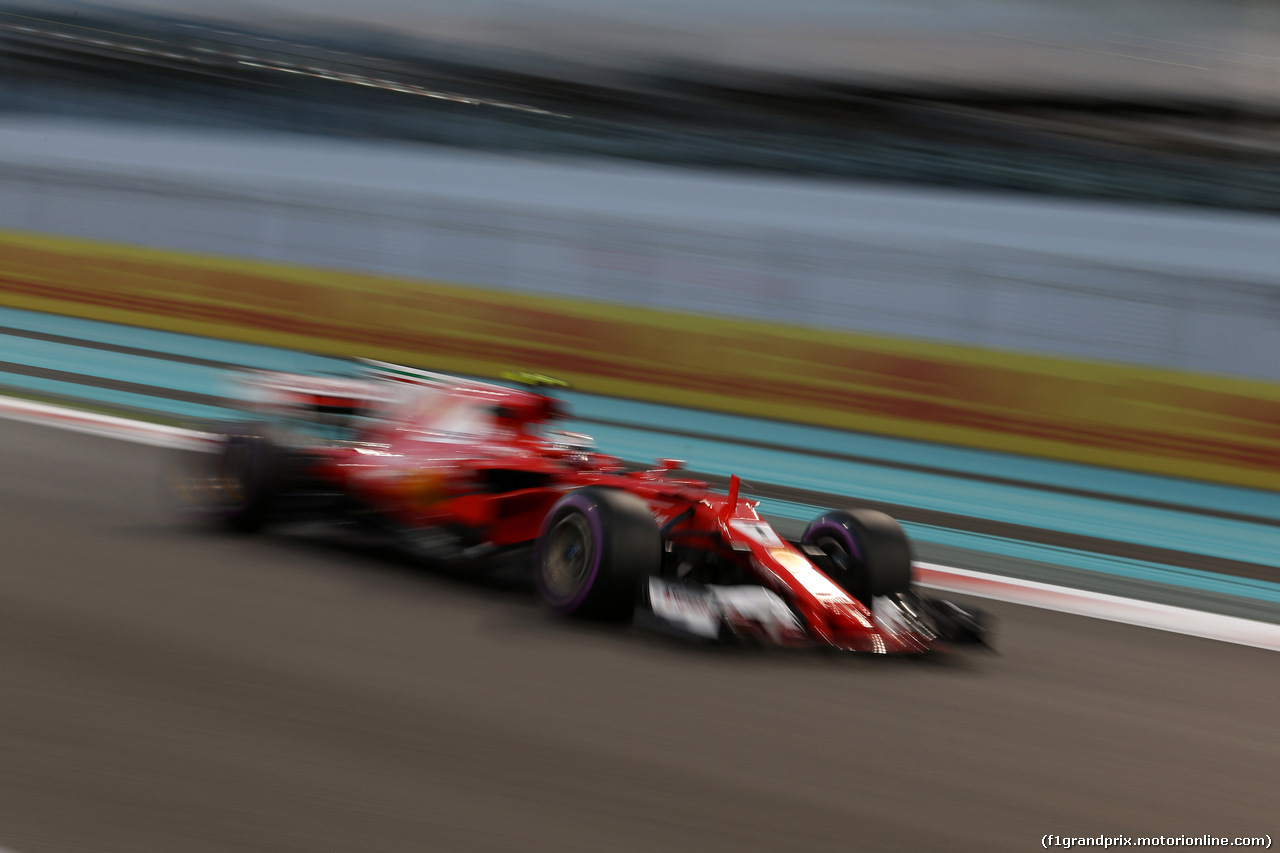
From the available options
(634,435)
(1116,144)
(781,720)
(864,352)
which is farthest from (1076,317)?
(781,720)

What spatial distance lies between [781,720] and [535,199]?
13426mm

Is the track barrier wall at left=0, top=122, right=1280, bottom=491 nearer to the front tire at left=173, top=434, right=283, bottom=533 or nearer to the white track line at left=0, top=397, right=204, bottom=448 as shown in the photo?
the white track line at left=0, top=397, right=204, bottom=448

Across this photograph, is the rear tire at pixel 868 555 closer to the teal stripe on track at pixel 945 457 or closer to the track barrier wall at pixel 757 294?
the teal stripe on track at pixel 945 457

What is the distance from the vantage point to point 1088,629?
5875mm

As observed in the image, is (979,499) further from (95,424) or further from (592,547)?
(95,424)

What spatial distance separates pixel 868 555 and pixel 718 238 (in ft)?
25.7

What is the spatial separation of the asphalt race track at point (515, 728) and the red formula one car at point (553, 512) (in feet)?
0.49

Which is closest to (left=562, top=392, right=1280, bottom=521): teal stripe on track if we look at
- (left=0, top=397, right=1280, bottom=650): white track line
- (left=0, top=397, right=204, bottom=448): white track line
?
(left=0, top=397, right=1280, bottom=650): white track line

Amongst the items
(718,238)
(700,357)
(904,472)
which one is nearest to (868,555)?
(904,472)

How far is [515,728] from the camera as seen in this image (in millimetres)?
3746

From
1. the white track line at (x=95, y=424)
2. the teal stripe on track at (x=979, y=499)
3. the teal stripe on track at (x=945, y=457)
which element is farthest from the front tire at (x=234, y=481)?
the teal stripe on track at (x=945, y=457)

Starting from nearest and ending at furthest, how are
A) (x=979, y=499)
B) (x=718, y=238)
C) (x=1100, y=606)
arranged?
1. (x=1100, y=606)
2. (x=979, y=499)
3. (x=718, y=238)

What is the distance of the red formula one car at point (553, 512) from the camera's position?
183 inches

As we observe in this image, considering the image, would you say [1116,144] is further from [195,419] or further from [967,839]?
[967,839]
